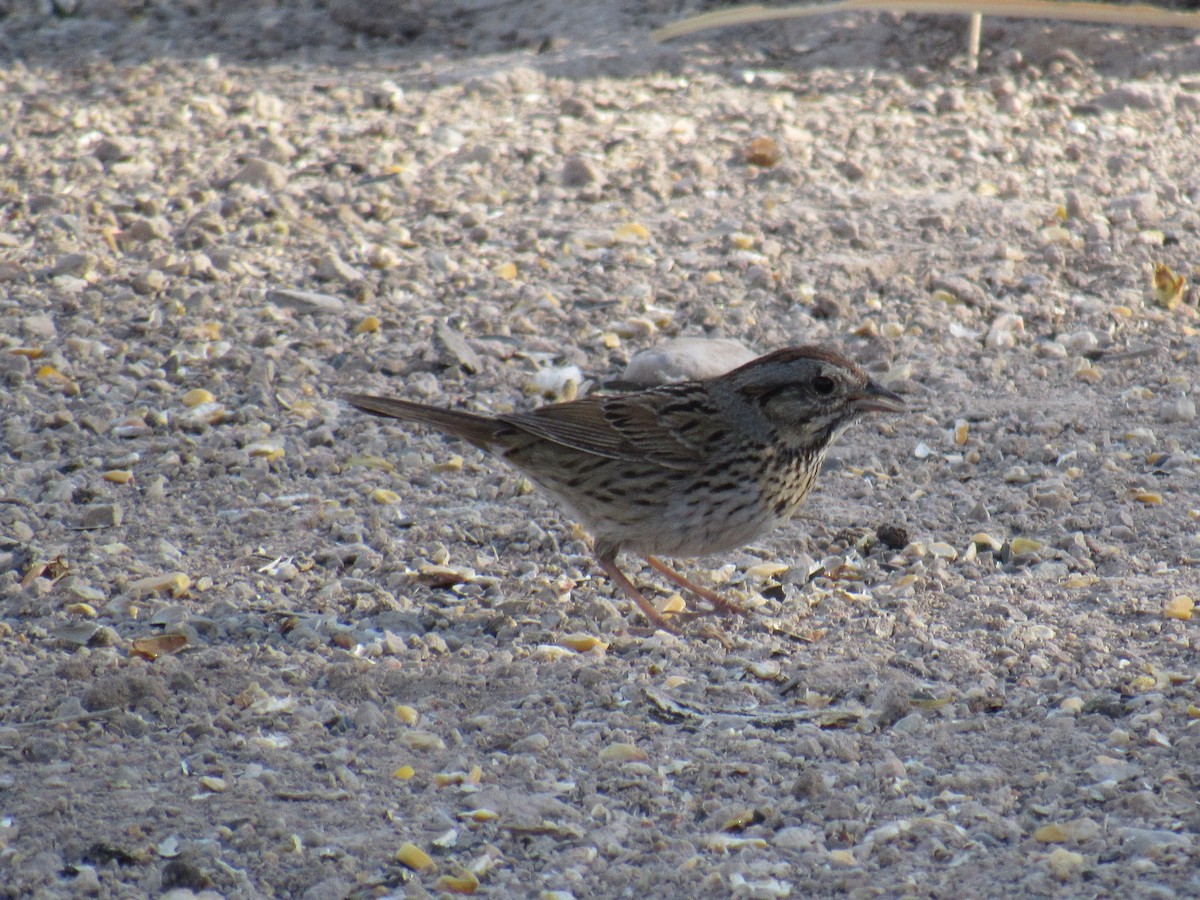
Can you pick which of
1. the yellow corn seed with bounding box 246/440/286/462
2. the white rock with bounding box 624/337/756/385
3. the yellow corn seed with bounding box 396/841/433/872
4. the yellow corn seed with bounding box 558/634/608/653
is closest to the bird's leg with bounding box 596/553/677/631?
the yellow corn seed with bounding box 558/634/608/653

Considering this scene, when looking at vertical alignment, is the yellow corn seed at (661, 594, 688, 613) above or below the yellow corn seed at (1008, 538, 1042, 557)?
below

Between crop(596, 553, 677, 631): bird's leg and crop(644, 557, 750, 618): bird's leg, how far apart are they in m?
0.12

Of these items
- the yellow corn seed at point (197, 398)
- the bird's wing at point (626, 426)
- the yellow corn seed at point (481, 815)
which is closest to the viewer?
the yellow corn seed at point (481, 815)

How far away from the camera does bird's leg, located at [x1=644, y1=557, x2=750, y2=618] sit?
4781 millimetres

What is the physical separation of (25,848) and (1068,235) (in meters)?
5.30

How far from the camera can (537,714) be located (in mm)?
4105

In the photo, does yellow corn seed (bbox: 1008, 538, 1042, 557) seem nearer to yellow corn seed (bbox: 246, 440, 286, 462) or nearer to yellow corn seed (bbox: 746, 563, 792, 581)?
yellow corn seed (bbox: 746, 563, 792, 581)

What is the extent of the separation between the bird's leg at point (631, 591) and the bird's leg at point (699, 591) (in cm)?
12

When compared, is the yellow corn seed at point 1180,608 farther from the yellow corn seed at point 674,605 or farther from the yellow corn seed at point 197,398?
the yellow corn seed at point 197,398

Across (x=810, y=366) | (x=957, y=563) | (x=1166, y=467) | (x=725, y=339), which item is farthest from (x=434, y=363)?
(x=1166, y=467)

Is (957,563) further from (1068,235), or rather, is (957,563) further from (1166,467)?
(1068,235)

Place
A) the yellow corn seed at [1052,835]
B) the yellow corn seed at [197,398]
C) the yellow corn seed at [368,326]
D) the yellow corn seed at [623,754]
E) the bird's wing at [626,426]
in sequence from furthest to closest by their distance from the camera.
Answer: the yellow corn seed at [368,326]
the yellow corn seed at [197,398]
the bird's wing at [626,426]
the yellow corn seed at [623,754]
the yellow corn seed at [1052,835]

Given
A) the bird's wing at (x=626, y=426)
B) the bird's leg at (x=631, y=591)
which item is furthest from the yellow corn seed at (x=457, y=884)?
the bird's wing at (x=626, y=426)

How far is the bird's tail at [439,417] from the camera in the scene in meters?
5.00
